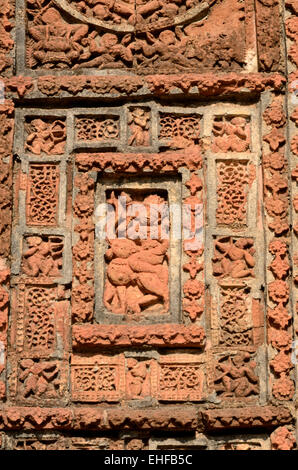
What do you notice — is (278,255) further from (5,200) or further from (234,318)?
(5,200)

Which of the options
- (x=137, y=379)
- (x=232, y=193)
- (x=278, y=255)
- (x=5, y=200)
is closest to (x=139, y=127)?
(x=232, y=193)

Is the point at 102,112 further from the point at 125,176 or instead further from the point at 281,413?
the point at 281,413

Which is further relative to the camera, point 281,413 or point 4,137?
point 4,137

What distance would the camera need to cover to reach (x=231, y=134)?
7.34 meters

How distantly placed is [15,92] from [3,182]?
0.77 metres

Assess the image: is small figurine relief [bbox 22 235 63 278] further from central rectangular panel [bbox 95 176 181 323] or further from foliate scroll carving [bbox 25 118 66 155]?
foliate scroll carving [bbox 25 118 66 155]

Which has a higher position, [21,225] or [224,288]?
[21,225]

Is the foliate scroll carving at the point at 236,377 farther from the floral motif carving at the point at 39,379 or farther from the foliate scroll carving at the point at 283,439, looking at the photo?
the floral motif carving at the point at 39,379

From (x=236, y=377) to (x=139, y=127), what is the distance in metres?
2.16

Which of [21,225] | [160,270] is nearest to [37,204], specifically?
[21,225]

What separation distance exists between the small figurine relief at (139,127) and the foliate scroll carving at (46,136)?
558mm

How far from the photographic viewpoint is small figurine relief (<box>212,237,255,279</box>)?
709 centimetres

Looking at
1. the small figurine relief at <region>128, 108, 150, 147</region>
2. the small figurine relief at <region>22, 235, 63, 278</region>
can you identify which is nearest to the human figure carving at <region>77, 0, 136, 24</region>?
the small figurine relief at <region>128, 108, 150, 147</region>

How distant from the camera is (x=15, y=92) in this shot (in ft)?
24.1
